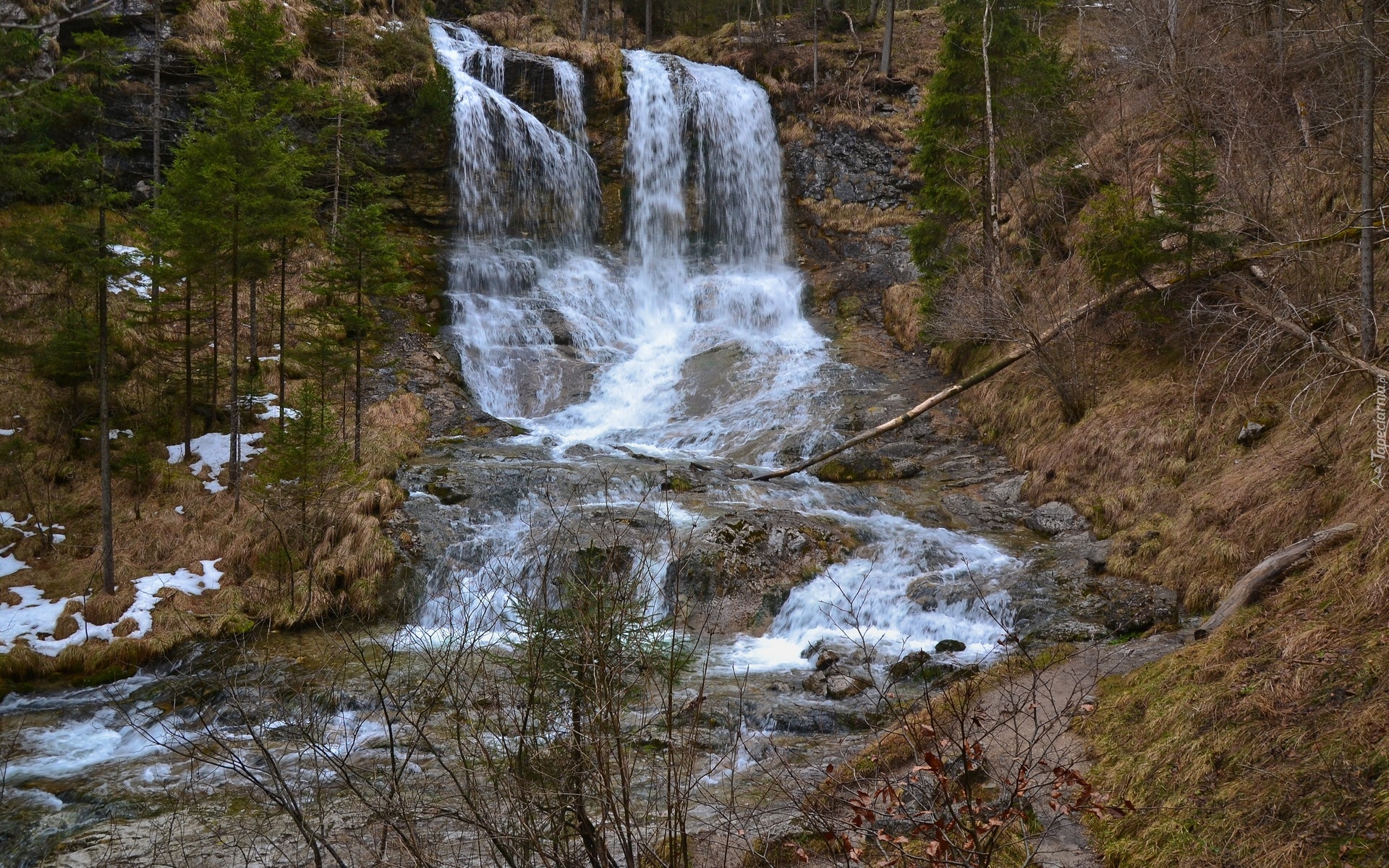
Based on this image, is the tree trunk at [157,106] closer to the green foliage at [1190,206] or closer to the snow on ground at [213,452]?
the snow on ground at [213,452]

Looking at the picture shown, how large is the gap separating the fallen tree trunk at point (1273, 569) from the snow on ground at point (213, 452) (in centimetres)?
A: 1502

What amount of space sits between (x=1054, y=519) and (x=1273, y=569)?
5640 mm

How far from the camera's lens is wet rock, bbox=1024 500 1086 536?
12.2 m

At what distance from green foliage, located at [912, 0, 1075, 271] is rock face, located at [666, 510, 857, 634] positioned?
895 cm

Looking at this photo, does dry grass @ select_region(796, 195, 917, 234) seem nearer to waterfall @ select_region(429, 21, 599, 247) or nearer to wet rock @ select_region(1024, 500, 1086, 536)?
waterfall @ select_region(429, 21, 599, 247)

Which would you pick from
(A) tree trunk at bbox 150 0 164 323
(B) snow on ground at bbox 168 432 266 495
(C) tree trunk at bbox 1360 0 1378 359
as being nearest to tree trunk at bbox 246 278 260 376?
(B) snow on ground at bbox 168 432 266 495

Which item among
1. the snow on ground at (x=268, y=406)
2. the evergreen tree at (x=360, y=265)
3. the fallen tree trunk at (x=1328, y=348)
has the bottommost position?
the snow on ground at (x=268, y=406)

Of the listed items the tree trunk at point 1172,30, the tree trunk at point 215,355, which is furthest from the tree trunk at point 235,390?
the tree trunk at point 1172,30

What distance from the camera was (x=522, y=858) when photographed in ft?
11.6

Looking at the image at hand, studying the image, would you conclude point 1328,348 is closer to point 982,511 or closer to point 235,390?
point 982,511

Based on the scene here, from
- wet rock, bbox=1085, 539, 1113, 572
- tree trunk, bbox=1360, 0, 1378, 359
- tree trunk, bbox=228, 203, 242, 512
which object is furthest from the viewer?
tree trunk, bbox=228, 203, 242, 512

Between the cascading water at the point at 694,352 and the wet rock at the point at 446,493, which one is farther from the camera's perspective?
the wet rock at the point at 446,493

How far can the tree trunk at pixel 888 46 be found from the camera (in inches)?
1208

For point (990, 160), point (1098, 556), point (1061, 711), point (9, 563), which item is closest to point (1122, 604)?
point (1098, 556)
